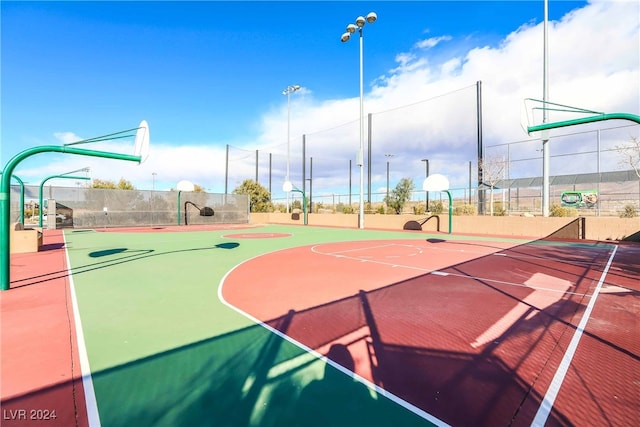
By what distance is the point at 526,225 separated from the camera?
57.8ft

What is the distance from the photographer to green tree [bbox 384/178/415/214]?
26.2 meters

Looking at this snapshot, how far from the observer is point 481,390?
2768 mm

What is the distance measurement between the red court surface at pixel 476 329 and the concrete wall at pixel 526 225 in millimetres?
8619

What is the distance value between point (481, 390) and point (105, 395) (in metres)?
3.42

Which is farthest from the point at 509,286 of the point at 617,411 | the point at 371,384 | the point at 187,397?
the point at 187,397

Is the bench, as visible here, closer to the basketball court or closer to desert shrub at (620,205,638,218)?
the basketball court

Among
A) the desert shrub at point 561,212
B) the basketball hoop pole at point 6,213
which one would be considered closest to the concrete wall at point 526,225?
the desert shrub at point 561,212

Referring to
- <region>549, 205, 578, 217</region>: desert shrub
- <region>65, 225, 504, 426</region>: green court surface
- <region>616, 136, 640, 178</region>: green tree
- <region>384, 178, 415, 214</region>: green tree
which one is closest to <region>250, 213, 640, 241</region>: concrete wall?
<region>384, 178, 415, 214</region>: green tree

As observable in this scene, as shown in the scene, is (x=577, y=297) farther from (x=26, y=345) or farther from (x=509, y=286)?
(x=26, y=345)

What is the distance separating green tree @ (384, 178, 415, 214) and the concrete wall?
230 centimetres

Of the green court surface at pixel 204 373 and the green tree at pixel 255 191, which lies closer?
the green court surface at pixel 204 373

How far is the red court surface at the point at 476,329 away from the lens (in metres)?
2.64

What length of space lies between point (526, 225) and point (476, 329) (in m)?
16.7

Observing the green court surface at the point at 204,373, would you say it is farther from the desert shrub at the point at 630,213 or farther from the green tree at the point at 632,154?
the desert shrub at the point at 630,213
